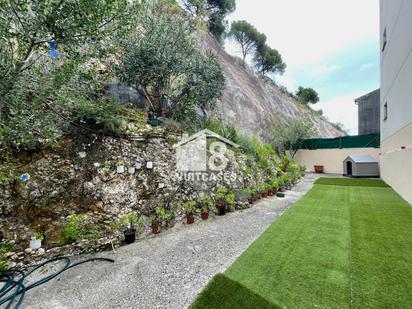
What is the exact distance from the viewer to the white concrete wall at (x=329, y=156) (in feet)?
37.5

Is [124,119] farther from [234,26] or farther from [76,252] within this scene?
[234,26]

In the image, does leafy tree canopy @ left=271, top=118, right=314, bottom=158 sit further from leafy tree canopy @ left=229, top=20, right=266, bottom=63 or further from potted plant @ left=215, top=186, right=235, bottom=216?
leafy tree canopy @ left=229, top=20, right=266, bottom=63

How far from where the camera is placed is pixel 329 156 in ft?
42.0

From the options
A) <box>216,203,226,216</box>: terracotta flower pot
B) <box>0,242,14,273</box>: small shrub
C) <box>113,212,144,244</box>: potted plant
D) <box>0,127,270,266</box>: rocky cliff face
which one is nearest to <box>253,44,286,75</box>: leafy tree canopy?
<box>0,127,270,266</box>: rocky cliff face

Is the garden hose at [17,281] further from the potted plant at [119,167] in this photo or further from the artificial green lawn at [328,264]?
the artificial green lawn at [328,264]

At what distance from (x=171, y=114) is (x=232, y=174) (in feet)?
9.32

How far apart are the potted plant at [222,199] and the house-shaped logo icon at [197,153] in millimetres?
685

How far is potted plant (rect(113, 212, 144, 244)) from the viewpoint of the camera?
339cm

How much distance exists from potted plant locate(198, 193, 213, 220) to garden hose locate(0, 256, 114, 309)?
2114mm

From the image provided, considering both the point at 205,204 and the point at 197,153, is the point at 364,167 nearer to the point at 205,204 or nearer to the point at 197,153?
the point at 197,153

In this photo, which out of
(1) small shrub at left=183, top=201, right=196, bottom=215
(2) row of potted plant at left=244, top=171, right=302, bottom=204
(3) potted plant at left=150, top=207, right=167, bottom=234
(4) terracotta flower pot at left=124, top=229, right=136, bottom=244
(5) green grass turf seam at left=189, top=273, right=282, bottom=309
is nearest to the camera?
(5) green grass turf seam at left=189, top=273, right=282, bottom=309

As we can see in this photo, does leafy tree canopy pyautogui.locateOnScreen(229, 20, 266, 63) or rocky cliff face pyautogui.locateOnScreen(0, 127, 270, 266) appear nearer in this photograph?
rocky cliff face pyautogui.locateOnScreen(0, 127, 270, 266)

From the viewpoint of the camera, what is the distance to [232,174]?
220 inches

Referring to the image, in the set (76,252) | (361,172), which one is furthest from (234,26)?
(76,252)
